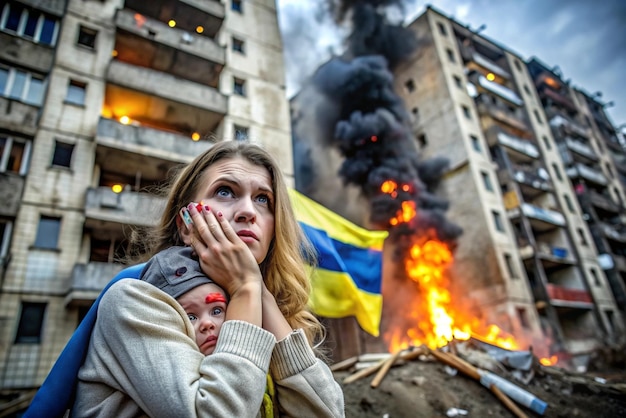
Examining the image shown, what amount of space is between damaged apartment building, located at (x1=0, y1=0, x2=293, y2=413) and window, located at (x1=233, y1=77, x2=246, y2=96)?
0.19 ft

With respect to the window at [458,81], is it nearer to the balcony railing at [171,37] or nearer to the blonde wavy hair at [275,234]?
the balcony railing at [171,37]

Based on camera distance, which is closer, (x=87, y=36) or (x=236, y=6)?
(x=87, y=36)

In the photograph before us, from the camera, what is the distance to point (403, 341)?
24.4 m

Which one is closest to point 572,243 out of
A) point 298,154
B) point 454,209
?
point 454,209

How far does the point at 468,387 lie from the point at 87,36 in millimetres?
19748

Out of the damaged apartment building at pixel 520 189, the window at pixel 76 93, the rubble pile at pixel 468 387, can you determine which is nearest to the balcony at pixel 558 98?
the damaged apartment building at pixel 520 189

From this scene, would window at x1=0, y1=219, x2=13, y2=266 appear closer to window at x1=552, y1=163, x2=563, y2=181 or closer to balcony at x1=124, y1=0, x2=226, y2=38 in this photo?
balcony at x1=124, y1=0, x2=226, y2=38

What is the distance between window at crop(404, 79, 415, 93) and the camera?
109 ft

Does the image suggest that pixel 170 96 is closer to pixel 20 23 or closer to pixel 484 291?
pixel 20 23

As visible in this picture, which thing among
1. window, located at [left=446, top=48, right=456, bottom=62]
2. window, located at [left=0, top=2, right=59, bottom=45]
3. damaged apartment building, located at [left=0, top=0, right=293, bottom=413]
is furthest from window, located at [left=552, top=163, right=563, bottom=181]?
window, located at [left=0, top=2, right=59, bottom=45]

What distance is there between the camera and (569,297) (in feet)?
81.9

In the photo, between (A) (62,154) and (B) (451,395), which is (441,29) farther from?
(B) (451,395)

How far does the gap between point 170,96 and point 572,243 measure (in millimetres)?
31008

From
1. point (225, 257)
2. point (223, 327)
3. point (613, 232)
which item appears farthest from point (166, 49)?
point (613, 232)
